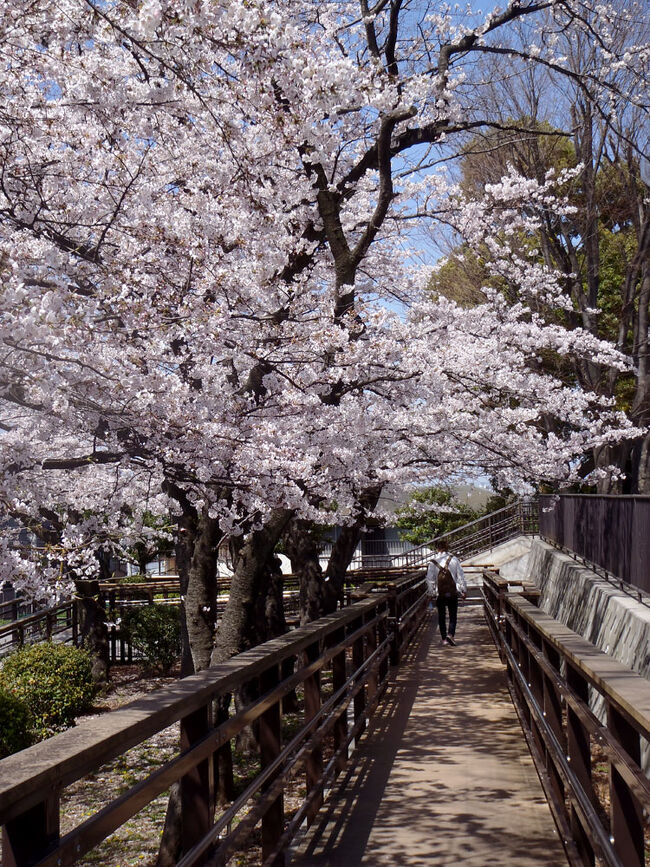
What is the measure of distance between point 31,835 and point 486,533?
33869 millimetres

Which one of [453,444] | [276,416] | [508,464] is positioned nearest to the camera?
[276,416]

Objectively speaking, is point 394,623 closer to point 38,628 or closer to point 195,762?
point 38,628

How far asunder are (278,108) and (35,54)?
173 centimetres

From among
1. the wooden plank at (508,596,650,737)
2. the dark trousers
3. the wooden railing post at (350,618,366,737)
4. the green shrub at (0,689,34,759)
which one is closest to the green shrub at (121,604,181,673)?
the dark trousers

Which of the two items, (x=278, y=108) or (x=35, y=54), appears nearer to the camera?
(x=35, y=54)

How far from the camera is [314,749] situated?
227 inches

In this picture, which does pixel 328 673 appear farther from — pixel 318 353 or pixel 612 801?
pixel 612 801

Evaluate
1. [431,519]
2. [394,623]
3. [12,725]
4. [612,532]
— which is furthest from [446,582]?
[431,519]

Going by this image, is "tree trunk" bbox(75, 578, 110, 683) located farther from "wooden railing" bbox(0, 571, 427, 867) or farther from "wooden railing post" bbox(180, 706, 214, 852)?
"wooden railing post" bbox(180, 706, 214, 852)

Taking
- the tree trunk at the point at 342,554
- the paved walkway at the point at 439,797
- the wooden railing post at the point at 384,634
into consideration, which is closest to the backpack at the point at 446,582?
the tree trunk at the point at 342,554

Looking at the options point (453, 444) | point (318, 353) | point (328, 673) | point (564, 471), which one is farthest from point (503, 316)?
point (318, 353)

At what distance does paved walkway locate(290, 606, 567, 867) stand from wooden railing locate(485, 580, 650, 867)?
29 cm

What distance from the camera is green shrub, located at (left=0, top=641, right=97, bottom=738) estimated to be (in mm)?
12961

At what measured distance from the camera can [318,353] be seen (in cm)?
968
